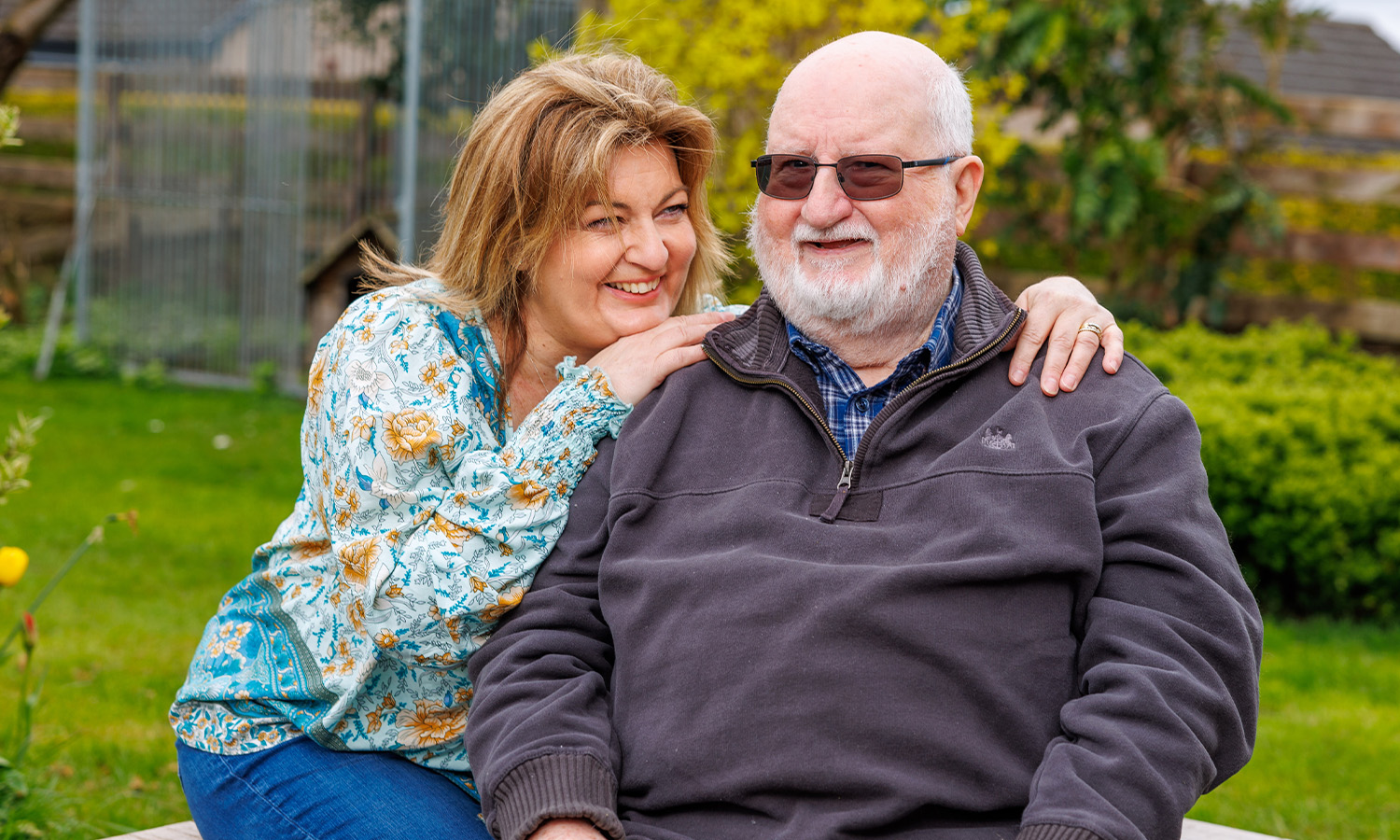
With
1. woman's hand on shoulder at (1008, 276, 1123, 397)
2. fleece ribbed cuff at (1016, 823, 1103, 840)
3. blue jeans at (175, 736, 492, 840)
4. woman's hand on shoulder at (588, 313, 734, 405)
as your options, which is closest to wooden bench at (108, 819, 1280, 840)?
blue jeans at (175, 736, 492, 840)

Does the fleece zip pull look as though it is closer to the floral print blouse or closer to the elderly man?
the elderly man

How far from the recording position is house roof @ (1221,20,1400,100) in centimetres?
2084

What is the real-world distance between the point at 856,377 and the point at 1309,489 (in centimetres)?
375

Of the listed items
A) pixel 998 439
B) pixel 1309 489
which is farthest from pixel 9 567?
pixel 1309 489

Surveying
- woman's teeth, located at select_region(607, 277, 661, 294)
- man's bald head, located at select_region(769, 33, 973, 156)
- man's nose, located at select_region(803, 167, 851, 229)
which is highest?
man's bald head, located at select_region(769, 33, 973, 156)

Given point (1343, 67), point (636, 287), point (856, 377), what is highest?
point (636, 287)

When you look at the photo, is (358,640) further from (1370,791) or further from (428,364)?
(1370,791)

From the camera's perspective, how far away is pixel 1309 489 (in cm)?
561

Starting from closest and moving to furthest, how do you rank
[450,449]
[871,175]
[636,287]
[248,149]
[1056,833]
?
[1056,833] → [450,449] → [871,175] → [636,287] → [248,149]

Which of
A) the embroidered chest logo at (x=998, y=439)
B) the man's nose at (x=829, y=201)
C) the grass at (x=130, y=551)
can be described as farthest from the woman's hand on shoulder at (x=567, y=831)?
the grass at (x=130, y=551)

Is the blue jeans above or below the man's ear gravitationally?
below

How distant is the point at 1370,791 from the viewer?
13.8 feet

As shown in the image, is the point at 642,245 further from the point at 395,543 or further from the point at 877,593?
the point at 877,593

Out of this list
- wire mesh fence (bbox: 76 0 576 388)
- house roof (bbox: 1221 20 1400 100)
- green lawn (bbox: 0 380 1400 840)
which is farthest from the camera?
house roof (bbox: 1221 20 1400 100)
